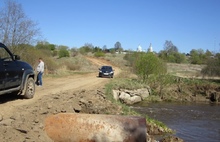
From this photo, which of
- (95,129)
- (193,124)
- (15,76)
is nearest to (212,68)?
(193,124)

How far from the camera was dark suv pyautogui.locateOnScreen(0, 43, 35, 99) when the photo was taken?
934cm

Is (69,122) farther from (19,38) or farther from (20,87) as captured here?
(19,38)

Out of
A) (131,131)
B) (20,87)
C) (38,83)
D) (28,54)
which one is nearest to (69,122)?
(131,131)

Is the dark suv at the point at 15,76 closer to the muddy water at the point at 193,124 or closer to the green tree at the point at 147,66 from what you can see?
the muddy water at the point at 193,124

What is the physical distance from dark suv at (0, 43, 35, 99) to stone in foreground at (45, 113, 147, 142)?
2.40m

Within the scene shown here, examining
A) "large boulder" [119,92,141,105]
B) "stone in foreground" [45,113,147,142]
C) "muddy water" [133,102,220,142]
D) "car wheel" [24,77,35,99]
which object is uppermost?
"car wheel" [24,77,35,99]

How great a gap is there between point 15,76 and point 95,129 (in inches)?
155

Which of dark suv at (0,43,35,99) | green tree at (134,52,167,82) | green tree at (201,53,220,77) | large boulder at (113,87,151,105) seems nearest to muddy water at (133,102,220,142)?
large boulder at (113,87,151,105)

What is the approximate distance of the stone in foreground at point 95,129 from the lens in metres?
7.61

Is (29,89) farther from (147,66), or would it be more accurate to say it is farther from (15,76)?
(147,66)

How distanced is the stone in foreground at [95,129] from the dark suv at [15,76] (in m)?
2.40

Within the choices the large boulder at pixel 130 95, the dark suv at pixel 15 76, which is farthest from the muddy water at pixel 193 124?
the dark suv at pixel 15 76

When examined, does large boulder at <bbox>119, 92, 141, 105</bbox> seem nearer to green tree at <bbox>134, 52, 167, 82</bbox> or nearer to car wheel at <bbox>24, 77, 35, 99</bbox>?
green tree at <bbox>134, 52, 167, 82</bbox>

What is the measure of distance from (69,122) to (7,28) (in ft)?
66.7
